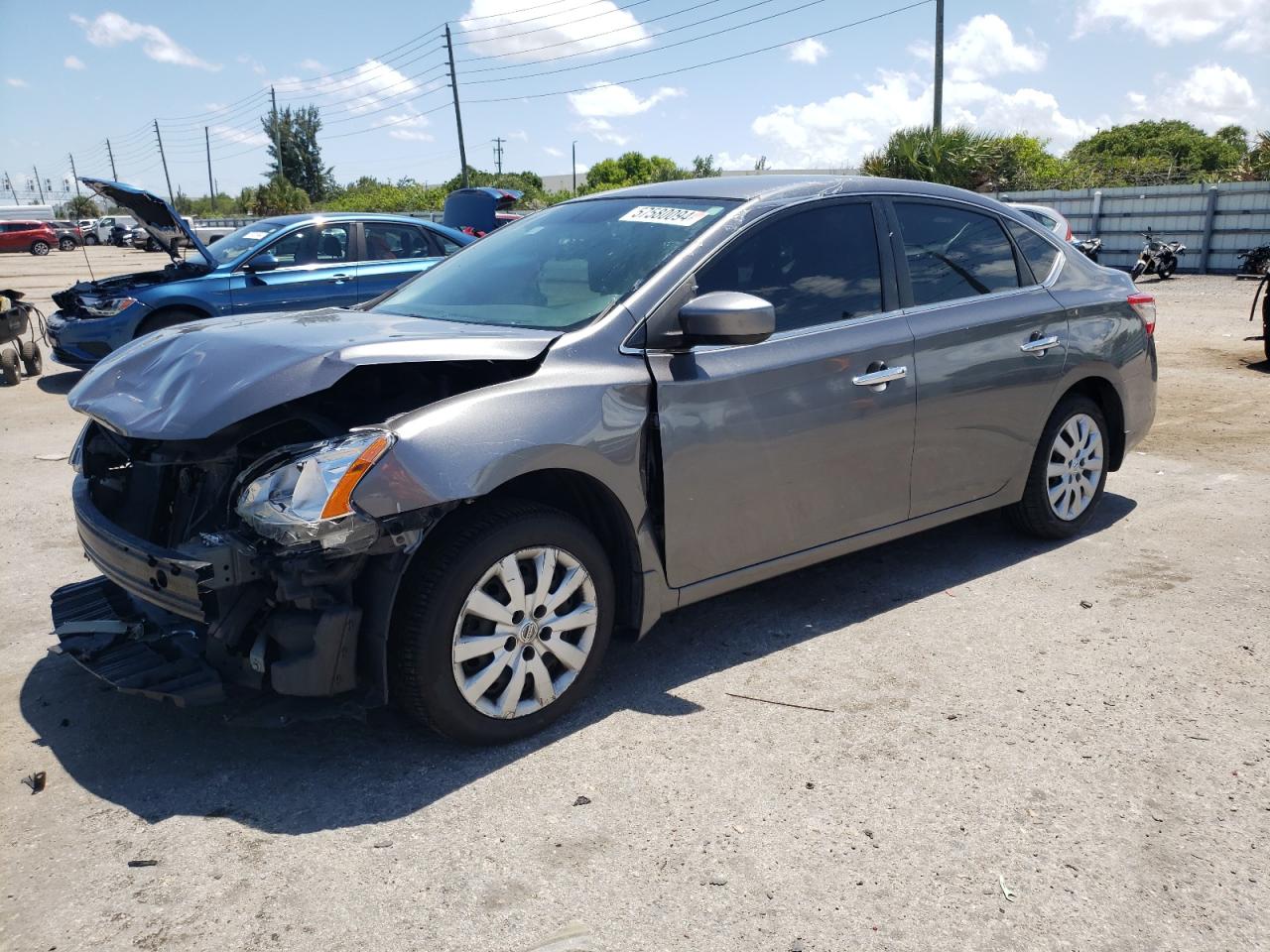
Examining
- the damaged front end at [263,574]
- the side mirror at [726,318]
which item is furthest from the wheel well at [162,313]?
the side mirror at [726,318]

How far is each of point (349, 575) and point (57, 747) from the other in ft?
4.02

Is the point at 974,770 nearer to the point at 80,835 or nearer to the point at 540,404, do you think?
the point at 540,404

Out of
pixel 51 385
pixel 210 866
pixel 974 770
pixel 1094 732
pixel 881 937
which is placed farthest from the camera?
pixel 51 385

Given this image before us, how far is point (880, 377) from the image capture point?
4.09 metres

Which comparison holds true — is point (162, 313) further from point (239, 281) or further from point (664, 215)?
point (664, 215)

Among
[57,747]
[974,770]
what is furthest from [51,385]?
[974,770]

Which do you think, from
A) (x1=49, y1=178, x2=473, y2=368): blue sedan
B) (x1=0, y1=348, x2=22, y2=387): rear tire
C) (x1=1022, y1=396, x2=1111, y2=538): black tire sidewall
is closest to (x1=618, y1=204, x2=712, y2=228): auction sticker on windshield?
(x1=1022, y1=396, x2=1111, y2=538): black tire sidewall

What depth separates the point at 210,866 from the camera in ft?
8.87

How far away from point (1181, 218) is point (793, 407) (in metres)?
23.0

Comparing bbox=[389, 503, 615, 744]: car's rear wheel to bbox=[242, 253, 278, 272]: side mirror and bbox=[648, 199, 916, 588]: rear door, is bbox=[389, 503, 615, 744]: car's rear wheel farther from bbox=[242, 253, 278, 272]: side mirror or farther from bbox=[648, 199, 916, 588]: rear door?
bbox=[242, 253, 278, 272]: side mirror

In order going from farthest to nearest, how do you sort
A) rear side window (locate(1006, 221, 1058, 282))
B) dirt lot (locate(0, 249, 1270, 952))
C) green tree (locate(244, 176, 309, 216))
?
green tree (locate(244, 176, 309, 216)) → rear side window (locate(1006, 221, 1058, 282)) → dirt lot (locate(0, 249, 1270, 952))

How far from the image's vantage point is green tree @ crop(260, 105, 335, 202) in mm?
76062

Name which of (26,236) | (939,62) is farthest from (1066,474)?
(26,236)

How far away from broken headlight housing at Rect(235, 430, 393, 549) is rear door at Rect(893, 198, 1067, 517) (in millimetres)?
2359
